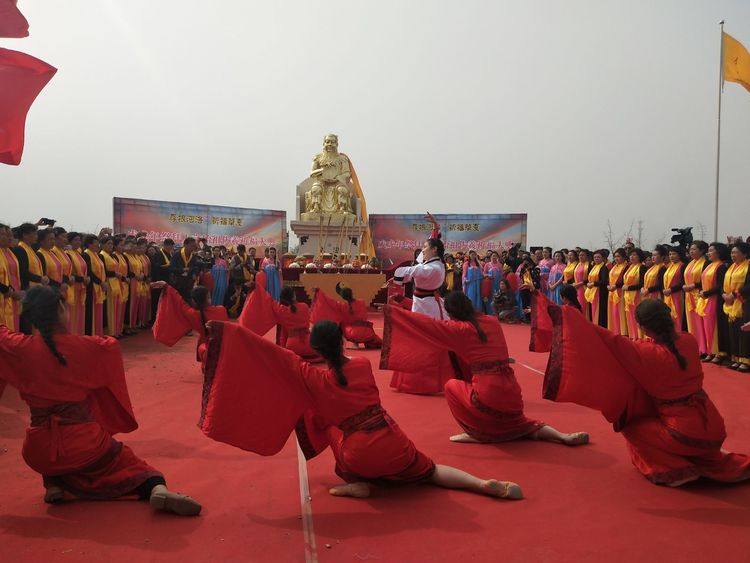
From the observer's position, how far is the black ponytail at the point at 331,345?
3242 millimetres

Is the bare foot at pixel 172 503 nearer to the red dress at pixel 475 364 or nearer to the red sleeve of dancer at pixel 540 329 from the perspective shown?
the red dress at pixel 475 364

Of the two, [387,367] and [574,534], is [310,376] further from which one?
[574,534]

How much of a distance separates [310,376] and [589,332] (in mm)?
1750

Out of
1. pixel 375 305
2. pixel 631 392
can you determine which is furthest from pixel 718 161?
pixel 631 392

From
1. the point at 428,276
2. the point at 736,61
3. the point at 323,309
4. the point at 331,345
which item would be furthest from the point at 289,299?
the point at 736,61

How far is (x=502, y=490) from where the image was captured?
3297 mm

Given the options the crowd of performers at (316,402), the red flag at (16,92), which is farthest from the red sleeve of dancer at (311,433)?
the red flag at (16,92)

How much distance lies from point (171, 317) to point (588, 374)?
542cm

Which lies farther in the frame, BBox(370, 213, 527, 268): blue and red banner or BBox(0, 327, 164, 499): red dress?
BBox(370, 213, 527, 268): blue and red banner

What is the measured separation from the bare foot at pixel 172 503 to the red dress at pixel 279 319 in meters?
4.29

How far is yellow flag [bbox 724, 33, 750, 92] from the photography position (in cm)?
1354

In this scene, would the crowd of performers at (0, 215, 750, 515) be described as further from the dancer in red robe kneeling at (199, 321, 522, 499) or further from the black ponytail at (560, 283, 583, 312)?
Answer: the black ponytail at (560, 283, 583, 312)

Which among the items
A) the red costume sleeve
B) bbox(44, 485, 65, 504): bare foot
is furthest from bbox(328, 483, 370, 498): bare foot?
bbox(44, 485, 65, 504): bare foot

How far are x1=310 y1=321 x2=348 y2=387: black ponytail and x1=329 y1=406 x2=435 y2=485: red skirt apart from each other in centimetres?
29
